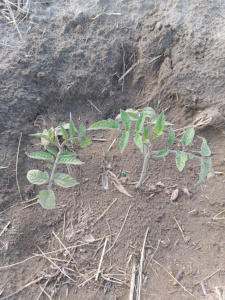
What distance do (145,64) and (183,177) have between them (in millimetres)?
825

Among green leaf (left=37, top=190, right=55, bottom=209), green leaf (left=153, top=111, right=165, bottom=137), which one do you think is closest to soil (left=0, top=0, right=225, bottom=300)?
green leaf (left=37, top=190, right=55, bottom=209)

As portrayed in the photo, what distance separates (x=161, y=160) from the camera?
1.59 m

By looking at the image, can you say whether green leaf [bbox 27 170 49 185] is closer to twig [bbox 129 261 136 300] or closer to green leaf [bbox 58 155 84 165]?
green leaf [bbox 58 155 84 165]

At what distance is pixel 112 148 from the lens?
1.64 m

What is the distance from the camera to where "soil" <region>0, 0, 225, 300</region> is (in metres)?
1.29

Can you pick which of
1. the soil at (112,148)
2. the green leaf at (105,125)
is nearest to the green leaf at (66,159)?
the green leaf at (105,125)

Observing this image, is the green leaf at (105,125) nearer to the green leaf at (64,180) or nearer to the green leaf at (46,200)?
the green leaf at (64,180)

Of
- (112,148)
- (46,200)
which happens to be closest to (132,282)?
(46,200)

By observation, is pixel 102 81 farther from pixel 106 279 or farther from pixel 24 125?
pixel 106 279

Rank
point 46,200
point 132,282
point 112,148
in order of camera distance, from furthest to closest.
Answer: point 112,148, point 132,282, point 46,200

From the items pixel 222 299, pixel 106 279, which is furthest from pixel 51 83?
pixel 222 299

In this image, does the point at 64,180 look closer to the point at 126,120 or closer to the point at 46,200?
the point at 46,200

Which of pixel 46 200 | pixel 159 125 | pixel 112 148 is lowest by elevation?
pixel 112 148

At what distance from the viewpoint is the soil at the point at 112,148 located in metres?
1.29
